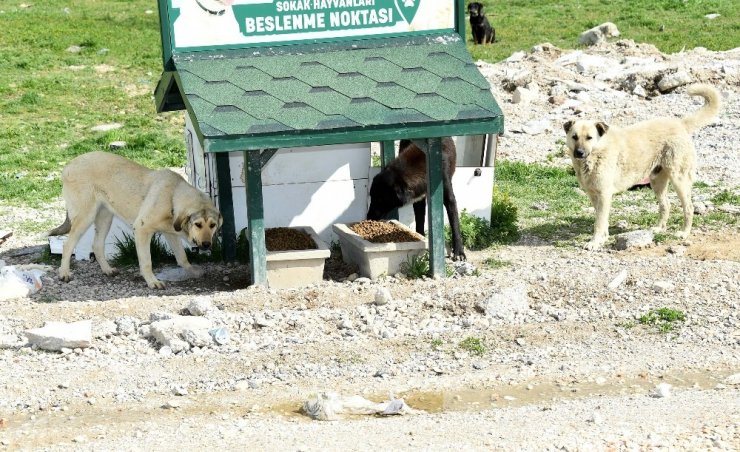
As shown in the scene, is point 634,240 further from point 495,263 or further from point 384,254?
point 384,254

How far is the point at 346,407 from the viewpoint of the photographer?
Answer: 7703mm

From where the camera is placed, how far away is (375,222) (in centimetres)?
1144

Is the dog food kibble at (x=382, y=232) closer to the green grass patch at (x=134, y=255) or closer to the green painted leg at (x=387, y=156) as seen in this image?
the green painted leg at (x=387, y=156)

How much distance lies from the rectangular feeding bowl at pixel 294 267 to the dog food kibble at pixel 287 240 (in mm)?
415

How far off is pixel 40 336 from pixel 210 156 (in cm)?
317

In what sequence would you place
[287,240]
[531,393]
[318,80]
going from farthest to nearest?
[287,240] → [318,80] → [531,393]

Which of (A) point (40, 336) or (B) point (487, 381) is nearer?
(B) point (487, 381)

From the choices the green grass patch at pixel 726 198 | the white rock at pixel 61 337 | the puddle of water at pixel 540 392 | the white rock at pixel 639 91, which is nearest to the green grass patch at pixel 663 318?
the puddle of water at pixel 540 392

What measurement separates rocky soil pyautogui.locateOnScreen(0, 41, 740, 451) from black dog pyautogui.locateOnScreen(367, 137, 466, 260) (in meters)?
0.48

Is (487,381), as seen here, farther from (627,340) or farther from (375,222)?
(375,222)

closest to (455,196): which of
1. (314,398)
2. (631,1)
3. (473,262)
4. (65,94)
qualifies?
(473,262)

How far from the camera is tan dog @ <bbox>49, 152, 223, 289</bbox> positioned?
1034cm

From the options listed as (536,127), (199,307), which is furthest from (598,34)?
(199,307)

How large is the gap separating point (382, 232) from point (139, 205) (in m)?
2.33
